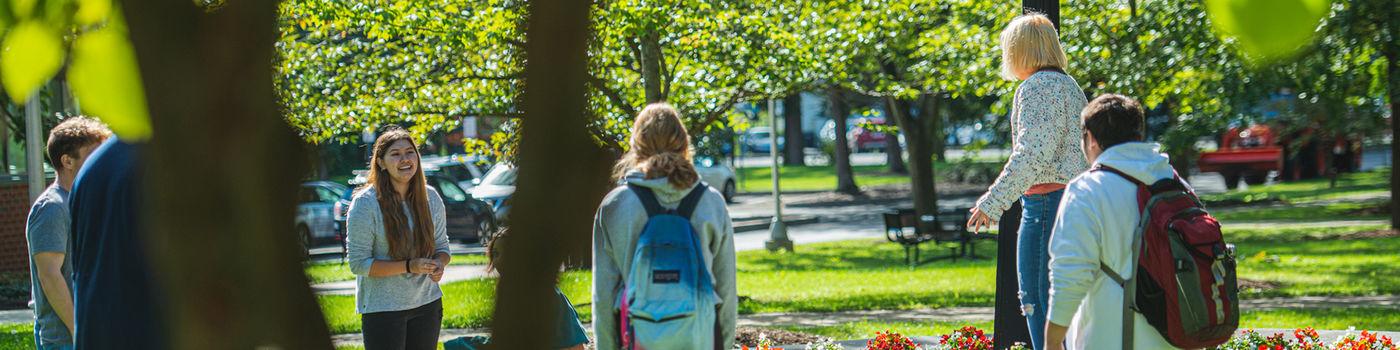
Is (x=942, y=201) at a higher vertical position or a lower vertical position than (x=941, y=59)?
lower

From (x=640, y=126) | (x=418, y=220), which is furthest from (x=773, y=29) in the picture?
(x=640, y=126)

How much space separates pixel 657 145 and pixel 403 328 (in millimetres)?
1746

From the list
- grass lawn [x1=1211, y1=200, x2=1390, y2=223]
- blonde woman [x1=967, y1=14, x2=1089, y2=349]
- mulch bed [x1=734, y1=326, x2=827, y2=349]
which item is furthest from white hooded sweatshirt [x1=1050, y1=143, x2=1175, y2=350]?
grass lawn [x1=1211, y1=200, x2=1390, y2=223]

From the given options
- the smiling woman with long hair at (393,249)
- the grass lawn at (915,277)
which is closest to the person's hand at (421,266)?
the smiling woman with long hair at (393,249)

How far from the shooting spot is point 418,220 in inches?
230

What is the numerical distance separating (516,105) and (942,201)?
31.9 metres

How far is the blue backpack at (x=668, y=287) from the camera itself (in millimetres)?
4375

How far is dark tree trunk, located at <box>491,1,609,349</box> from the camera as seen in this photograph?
121cm

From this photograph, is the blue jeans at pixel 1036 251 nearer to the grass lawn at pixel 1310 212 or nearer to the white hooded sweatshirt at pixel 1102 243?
the white hooded sweatshirt at pixel 1102 243

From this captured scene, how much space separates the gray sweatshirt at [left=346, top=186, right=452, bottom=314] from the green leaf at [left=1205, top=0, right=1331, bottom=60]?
4780mm

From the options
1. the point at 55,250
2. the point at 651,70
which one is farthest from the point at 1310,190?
the point at 55,250

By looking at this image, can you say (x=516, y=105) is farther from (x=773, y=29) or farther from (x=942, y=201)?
(x=942, y=201)

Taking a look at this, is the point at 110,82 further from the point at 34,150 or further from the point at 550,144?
A: the point at 34,150

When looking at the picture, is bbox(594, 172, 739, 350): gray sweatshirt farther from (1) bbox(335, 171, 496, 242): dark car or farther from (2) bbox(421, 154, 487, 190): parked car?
(2) bbox(421, 154, 487, 190): parked car
